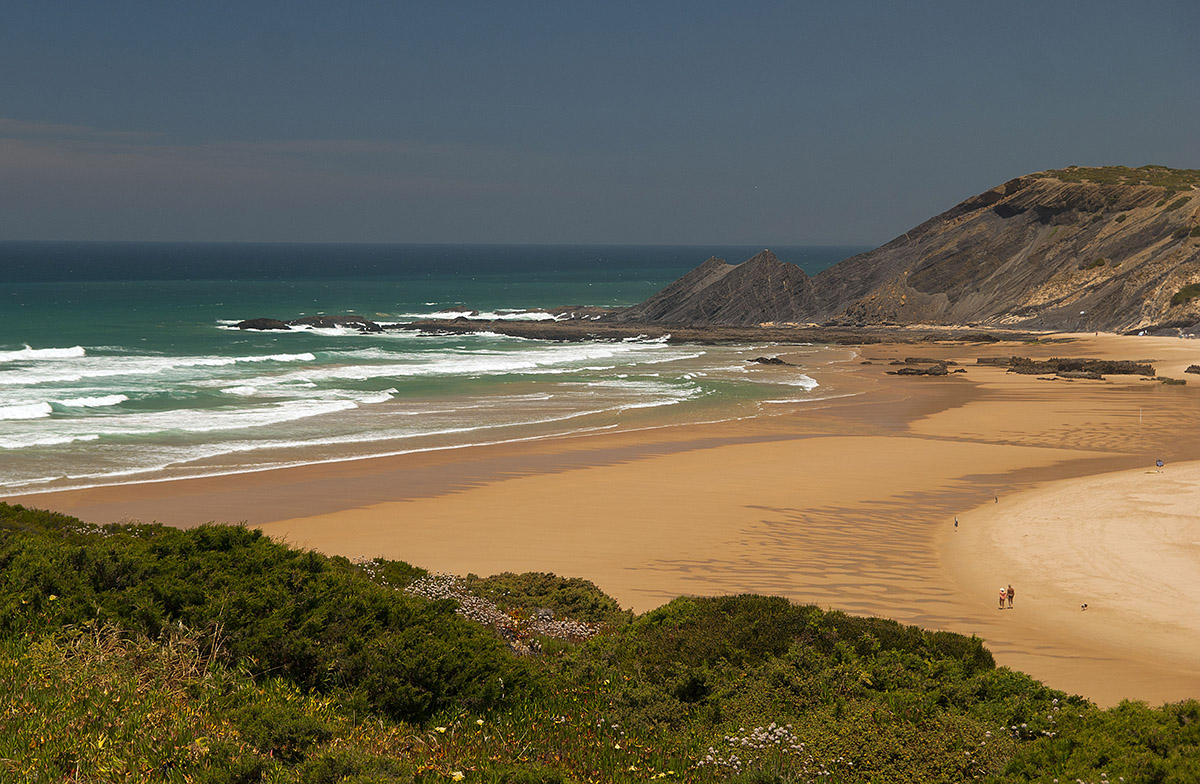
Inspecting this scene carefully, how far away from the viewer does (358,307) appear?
100875 millimetres

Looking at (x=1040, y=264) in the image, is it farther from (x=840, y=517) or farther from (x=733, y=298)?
(x=840, y=517)

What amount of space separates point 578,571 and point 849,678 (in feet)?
28.2

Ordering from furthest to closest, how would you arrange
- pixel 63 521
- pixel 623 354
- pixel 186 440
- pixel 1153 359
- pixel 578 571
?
pixel 623 354, pixel 1153 359, pixel 186 440, pixel 578 571, pixel 63 521

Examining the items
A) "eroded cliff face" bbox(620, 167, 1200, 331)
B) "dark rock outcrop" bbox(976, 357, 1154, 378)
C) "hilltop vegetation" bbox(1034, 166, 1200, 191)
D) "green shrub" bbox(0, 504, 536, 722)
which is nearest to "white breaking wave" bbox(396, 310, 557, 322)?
"eroded cliff face" bbox(620, 167, 1200, 331)

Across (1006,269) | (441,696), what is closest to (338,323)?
(1006,269)

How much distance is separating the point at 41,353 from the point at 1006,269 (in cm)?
7085

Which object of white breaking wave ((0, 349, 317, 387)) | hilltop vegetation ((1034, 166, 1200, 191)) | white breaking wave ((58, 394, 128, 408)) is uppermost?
hilltop vegetation ((1034, 166, 1200, 191))

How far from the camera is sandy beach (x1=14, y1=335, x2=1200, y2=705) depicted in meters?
14.2

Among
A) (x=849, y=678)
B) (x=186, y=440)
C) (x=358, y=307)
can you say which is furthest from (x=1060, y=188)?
(x=849, y=678)

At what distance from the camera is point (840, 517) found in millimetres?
20312

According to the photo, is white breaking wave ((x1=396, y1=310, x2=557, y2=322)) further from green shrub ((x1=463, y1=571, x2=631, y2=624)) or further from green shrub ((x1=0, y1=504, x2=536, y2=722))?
green shrub ((x1=0, y1=504, x2=536, y2=722))

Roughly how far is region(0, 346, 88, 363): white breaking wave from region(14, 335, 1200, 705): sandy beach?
1341 inches

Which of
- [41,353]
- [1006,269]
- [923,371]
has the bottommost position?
[923,371]

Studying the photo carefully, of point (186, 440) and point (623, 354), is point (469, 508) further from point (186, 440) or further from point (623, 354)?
point (623, 354)
